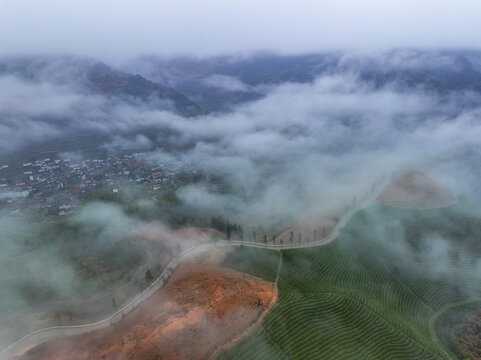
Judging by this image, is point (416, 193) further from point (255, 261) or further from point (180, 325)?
point (180, 325)

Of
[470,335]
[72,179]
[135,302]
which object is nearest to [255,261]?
[135,302]

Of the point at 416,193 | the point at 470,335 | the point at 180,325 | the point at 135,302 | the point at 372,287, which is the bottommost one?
the point at 470,335

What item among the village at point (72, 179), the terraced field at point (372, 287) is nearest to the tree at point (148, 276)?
the terraced field at point (372, 287)

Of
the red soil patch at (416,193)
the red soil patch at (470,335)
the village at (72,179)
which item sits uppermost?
the red soil patch at (416,193)

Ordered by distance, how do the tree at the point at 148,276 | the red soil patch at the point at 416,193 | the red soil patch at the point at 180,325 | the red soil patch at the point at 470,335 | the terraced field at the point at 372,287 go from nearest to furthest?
1. the red soil patch at the point at 180,325
2. the terraced field at the point at 372,287
3. the red soil patch at the point at 470,335
4. the tree at the point at 148,276
5. the red soil patch at the point at 416,193

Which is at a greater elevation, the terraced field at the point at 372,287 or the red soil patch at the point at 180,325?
the red soil patch at the point at 180,325

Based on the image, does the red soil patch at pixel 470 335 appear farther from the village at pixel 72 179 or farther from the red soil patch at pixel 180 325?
the village at pixel 72 179
